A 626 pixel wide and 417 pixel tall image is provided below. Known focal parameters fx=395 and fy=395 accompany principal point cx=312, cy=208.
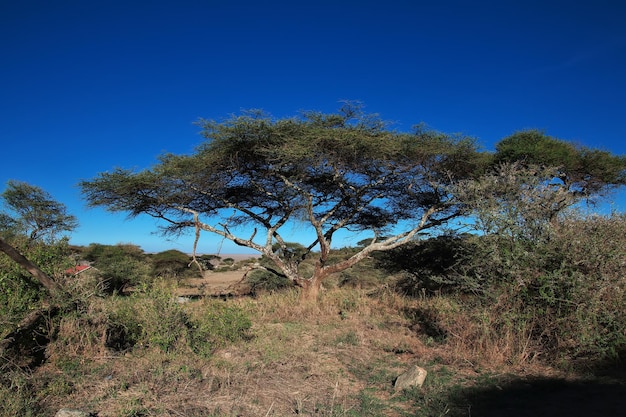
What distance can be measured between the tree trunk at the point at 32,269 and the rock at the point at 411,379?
14.5ft

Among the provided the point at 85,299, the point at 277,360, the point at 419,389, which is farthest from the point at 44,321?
the point at 419,389

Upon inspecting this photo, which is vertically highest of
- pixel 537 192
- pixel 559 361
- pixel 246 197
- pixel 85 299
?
pixel 246 197

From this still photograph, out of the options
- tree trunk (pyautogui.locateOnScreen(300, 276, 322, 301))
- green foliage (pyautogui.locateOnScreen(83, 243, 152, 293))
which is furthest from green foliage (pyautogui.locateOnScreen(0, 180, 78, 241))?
tree trunk (pyautogui.locateOnScreen(300, 276, 322, 301))

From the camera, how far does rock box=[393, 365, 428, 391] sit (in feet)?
14.7

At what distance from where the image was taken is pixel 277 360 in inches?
209

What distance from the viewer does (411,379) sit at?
14.8ft

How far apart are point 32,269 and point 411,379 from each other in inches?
185

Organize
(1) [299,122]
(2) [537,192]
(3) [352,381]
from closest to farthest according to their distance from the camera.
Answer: (3) [352,381] → (2) [537,192] → (1) [299,122]

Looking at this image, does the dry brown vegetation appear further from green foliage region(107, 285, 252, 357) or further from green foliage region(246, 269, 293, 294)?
green foliage region(246, 269, 293, 294)

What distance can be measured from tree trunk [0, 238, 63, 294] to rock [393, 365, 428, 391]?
4.41 metres

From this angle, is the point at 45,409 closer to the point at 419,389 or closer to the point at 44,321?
the point at 44,321

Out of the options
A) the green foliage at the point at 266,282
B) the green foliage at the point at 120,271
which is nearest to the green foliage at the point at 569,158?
the green foliage at the point at 266,282

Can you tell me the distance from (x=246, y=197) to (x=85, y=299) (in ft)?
24.9

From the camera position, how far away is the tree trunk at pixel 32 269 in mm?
4446
